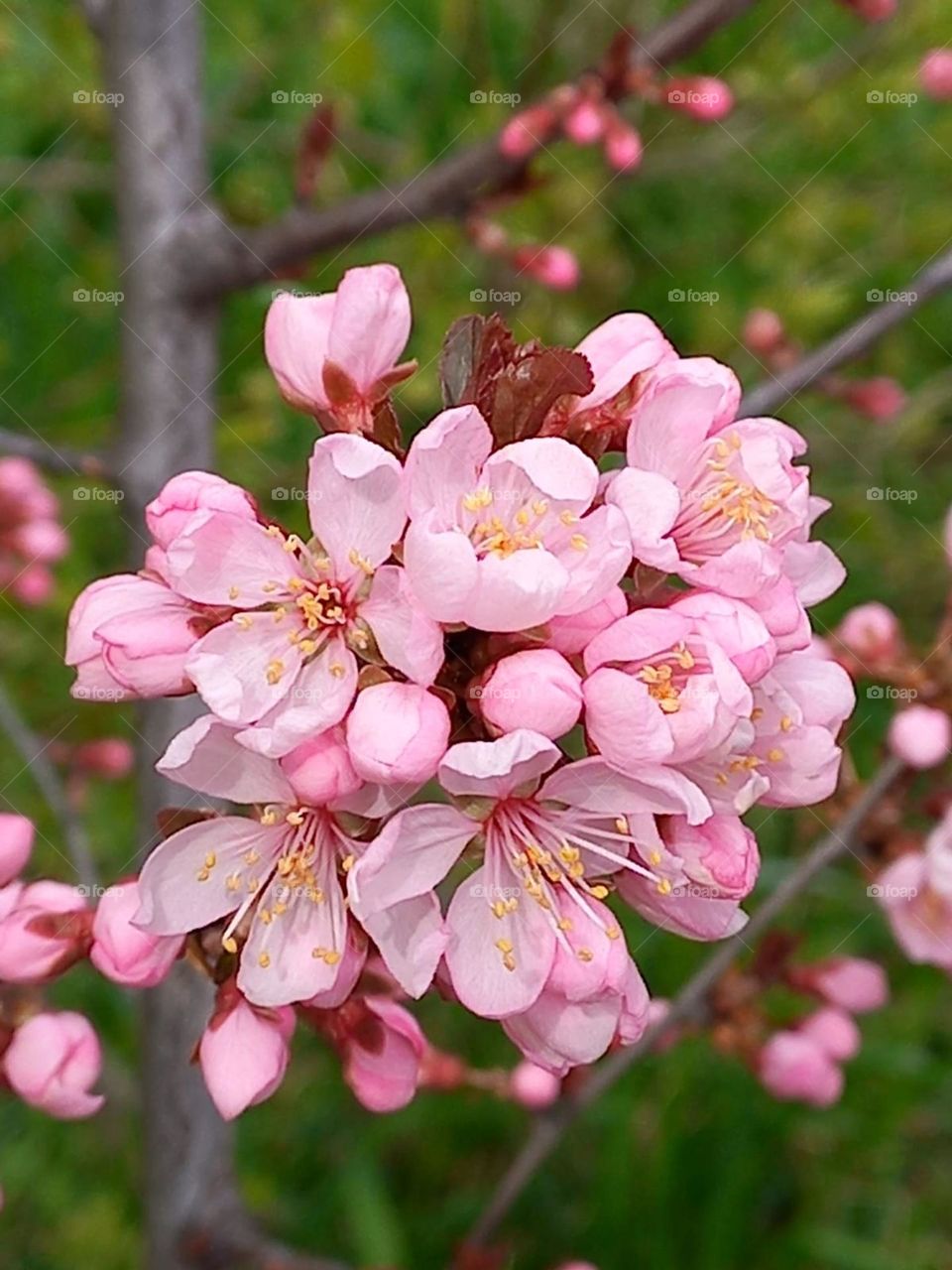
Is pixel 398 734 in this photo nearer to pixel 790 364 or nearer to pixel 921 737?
pixel 921 737

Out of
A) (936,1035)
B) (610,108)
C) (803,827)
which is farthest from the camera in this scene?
(936,1035)

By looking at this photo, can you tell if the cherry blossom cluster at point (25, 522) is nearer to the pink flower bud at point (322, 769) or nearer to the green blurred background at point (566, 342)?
the green blurred background at point (566, 342)

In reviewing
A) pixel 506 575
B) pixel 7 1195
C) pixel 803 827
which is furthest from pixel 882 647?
pixel 7 1195

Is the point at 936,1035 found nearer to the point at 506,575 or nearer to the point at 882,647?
the point at 882,647

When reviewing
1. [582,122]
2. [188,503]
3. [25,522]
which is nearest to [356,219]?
[582,122]

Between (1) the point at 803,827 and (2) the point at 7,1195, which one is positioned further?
(1) the point at 803,827

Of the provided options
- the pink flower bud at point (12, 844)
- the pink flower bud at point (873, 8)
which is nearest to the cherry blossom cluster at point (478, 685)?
the pink flower bud at point (12, 844)
